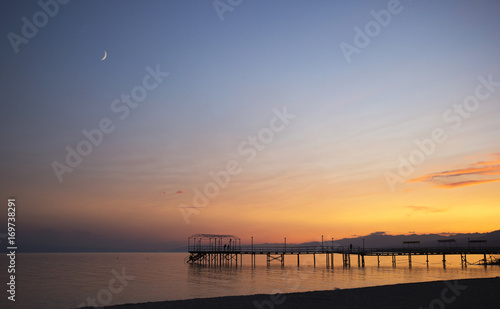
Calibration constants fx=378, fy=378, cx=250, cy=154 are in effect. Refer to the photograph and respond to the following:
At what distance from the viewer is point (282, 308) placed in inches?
803

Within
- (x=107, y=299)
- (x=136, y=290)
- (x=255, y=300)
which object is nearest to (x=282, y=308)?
(x=255, y=300)

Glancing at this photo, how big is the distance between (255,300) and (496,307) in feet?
43.3

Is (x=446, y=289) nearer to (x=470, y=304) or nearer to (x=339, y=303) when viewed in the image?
(x=470, y=304)

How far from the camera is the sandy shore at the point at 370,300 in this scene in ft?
69.2

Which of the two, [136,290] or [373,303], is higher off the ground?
[373,303]

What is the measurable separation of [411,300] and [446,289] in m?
6.64

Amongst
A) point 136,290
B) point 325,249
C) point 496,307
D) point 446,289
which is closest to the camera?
point 496,307

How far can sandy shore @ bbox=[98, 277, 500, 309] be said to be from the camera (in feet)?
69.2

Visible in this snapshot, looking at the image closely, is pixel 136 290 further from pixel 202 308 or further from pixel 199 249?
pixel 199 249

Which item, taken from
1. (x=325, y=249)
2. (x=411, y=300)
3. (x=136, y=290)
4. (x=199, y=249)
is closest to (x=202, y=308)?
(x=411, y=300)

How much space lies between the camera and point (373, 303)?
2170 cm

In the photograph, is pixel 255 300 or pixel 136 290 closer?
pixel 255 300

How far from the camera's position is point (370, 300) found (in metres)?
22.8

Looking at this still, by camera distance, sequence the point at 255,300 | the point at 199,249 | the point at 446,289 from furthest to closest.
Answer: the point at 199,249
the point at 446,289
the point at 255,300
